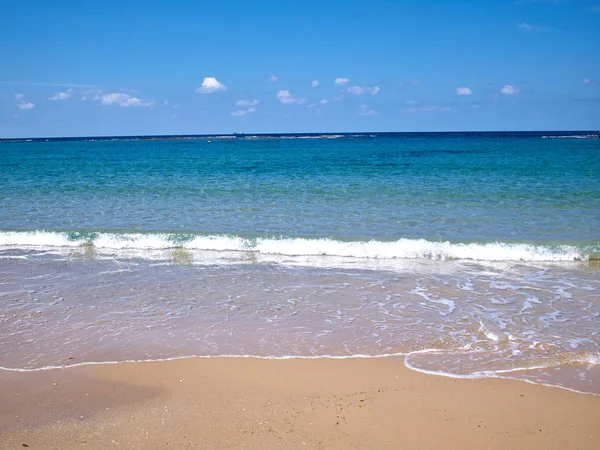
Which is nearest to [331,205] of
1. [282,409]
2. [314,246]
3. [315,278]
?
[314,246]

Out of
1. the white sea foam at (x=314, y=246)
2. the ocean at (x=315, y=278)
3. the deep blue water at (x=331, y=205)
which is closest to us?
the ocean at (x=315, y=278)

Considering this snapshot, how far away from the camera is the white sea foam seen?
36.7ft

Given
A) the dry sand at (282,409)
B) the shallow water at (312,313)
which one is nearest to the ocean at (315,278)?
the shallow water at (312,313)

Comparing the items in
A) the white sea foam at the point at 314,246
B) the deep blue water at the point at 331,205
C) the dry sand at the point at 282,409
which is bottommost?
the dry sand at the point at 282,409

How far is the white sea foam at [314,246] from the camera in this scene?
11.2m

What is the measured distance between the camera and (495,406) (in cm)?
480

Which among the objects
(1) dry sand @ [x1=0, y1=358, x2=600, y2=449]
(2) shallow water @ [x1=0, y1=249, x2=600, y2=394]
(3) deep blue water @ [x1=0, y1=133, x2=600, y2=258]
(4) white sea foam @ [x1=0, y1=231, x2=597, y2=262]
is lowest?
(1) dry sand @ [x1=0, y1=358, x2=600, y2=449]

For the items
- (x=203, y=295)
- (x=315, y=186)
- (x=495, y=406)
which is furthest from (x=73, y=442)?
(x=315, y=186)

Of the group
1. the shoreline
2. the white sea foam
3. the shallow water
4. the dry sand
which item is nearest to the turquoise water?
the white sea foam

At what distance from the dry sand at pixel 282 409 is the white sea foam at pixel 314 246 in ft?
19.4

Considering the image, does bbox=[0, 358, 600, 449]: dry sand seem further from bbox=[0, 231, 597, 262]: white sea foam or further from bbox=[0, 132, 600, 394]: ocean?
bbox=[0, 231, 597, 262]: white sea foam

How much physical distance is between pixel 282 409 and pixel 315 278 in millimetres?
4863

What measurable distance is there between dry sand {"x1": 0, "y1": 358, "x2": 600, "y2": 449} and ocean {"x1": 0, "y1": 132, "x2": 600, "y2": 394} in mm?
427

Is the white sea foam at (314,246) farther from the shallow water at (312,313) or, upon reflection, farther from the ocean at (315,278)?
the shallow water at (312,313)
